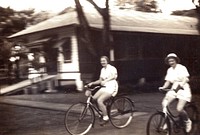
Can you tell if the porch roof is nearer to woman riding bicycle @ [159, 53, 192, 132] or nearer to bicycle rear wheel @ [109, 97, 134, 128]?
woman riding bicycle @ [159, 53, 192, 132]

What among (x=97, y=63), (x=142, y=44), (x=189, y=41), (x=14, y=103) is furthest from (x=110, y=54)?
(x=14, y=103)

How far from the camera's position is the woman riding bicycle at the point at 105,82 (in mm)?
4957

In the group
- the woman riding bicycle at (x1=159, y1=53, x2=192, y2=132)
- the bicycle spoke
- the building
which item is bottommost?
the bicycle spoke

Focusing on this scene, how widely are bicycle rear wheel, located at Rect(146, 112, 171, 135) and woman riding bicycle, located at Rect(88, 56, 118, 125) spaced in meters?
0.96

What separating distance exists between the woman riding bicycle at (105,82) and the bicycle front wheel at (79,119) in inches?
8.8

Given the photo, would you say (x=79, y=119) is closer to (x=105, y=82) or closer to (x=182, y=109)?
(x=105, y=82)

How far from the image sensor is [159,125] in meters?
4.33

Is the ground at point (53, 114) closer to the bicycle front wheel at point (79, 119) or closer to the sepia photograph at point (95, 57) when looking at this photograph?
the sepia photograph at point (95, 57)

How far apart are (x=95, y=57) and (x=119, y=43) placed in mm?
489

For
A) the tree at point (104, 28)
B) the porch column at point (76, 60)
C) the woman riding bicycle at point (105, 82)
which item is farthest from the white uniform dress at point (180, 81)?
the porch column at point (76, 60)

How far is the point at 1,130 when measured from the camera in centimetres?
545

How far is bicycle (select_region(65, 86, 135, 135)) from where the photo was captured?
479cm

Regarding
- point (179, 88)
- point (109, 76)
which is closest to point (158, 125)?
point (179, 88)

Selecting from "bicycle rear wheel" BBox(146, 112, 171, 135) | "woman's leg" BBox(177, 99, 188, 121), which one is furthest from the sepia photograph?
"bicycle rear wheel" BBox(146, 112, 171, 135)
